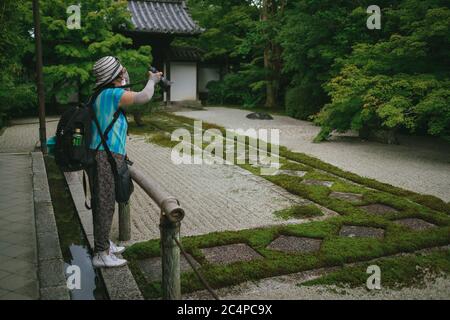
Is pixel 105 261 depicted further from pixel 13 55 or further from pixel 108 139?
pixel 13 55

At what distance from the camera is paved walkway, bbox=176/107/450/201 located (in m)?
7.21

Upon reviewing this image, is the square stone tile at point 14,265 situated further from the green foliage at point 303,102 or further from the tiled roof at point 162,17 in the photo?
the tiled roof at point 162,17

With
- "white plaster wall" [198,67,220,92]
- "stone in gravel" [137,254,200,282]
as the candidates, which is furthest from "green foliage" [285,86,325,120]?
"stone in gravel" [137,254,200,282]

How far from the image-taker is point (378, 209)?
5711mm

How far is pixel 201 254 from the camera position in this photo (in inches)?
162

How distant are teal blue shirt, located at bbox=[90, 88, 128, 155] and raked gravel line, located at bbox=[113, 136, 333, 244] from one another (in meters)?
1.43

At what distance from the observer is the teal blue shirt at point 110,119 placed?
343 centimetres

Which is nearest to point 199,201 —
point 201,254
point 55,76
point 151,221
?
point 151,221

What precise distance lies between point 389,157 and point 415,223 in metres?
4.45

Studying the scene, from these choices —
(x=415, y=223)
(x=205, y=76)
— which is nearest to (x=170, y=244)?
(x=415, y=223)

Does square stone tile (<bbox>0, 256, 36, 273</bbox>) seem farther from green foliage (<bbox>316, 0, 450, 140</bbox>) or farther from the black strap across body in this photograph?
green foliage (<bbox>316, 0, 450, 140</bbox>)

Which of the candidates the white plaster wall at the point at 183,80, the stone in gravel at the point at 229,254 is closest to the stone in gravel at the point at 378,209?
the stone in gravel at the point at 229,254

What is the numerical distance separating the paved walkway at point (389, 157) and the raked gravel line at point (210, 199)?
226 centimetres

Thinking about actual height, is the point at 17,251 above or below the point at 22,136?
below
